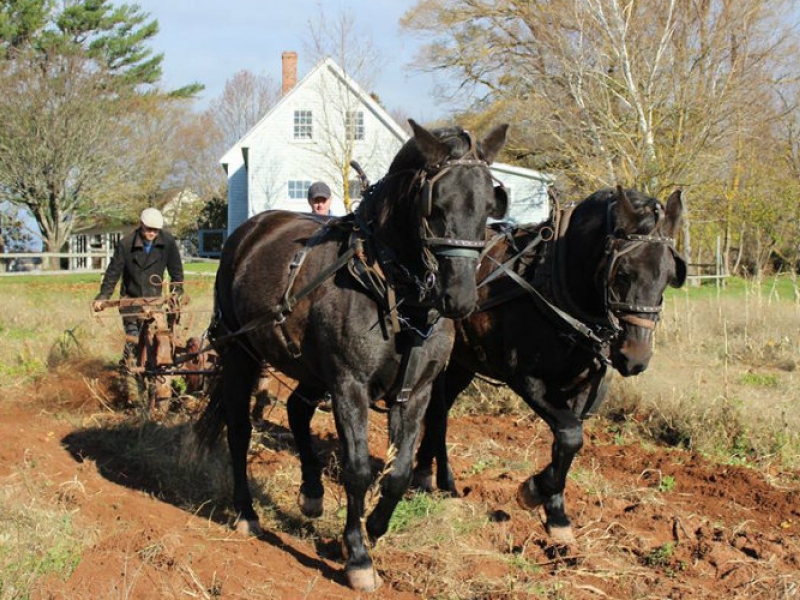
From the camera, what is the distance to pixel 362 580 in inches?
167

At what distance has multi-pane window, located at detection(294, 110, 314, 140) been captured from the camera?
111ft

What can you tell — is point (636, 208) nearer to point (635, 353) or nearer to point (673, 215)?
point (673, 215)

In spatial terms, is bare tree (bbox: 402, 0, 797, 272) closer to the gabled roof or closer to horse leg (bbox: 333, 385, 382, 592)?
the gabled roof

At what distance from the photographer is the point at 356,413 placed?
13.9 ft

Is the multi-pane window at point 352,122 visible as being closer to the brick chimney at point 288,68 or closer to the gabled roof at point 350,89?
the gabled roof at point 350,89

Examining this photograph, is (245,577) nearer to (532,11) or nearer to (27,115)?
(532,11)

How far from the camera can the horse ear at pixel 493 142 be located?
397cm

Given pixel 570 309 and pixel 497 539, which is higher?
pixel 570 309

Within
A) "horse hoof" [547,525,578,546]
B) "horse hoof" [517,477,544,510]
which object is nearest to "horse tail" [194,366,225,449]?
"horse hoof" [517,477,544,510]

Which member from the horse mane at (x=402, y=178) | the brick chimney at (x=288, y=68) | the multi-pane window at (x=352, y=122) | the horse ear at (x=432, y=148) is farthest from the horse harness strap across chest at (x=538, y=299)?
the brick chimney at (x=288, y=68)

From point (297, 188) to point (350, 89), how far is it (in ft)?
25.4

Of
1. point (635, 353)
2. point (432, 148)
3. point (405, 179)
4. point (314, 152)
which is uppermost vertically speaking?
point (314, 152)

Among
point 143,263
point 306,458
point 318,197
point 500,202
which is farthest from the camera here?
point 143,263

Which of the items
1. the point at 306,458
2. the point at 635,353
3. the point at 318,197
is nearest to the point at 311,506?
the point at 306,458
